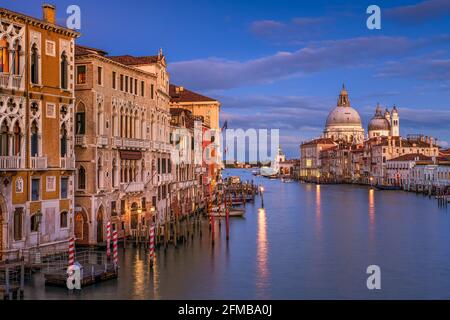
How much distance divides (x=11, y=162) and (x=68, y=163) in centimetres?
274

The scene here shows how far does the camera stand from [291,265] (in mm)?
21641

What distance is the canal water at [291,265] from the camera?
17.0 metres

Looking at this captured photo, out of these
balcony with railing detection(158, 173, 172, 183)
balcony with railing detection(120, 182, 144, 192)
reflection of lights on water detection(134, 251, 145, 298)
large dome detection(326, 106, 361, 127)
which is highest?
large dome detection(326, 106, 361, 127)

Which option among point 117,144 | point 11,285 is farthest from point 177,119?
point 11,285

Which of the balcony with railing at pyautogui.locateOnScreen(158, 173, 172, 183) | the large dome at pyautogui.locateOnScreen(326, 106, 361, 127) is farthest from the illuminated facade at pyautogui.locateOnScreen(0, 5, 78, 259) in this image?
the large dome at pyautogui.locateOnScreen(326, 106, 361, 127)

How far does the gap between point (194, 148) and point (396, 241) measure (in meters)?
15.4

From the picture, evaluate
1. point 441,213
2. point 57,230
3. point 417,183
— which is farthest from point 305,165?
point 57,230

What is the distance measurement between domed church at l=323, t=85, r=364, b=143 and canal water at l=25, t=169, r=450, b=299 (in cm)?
11001

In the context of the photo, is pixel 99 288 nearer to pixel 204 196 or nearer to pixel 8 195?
pixel 8 195

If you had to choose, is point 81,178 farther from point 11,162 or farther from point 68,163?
point 11,162

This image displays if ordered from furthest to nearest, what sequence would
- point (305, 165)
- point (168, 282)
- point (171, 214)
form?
point (305, 165), point (171, 214), point (168, 282)

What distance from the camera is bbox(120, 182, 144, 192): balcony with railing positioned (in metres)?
24.3

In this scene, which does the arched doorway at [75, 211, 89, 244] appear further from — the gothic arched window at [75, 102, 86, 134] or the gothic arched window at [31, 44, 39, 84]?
the gothic arched window at [31, 44, 39, 84]

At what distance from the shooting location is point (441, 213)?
43.4m
